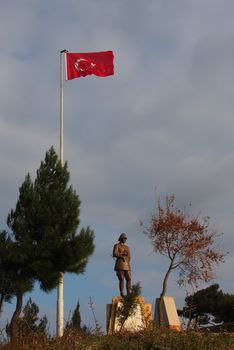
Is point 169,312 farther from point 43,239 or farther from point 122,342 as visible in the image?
point 122,342

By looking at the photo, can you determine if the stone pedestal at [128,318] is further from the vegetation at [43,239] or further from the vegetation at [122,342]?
the vegetation at [122,342]

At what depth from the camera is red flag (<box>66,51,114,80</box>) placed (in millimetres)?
23125

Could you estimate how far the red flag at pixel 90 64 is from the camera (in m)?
23.1

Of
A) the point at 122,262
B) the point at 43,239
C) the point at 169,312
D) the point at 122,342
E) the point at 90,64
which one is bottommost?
the point at 122,342

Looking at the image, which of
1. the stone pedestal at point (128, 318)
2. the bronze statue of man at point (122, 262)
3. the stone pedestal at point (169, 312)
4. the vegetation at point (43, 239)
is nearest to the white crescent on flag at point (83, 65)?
the vegetation at point (43, 239)

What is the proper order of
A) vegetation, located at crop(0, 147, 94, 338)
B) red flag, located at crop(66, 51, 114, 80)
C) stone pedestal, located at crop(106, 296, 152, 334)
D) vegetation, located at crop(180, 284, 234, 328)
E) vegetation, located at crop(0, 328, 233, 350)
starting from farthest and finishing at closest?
vegetation, located at crop(180, 284, 234, 328) < red flag, located at crop(66, 51, 114, 80) < vegetation, located at crop(0, 147, 94, 338) < stone pedestal, located at crop(106, 296, 152, 334) < vegetation, located at crop(0, 328, 233, 350)

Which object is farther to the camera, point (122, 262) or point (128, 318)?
point (122, 262)

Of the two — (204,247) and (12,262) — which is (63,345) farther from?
(204,247)

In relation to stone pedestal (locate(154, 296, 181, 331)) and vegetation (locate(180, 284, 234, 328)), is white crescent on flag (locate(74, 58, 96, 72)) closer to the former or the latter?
stone pedestal (locate(154, 296, 181, 331))

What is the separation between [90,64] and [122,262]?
28.6 ft

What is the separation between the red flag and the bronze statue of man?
7.82 m

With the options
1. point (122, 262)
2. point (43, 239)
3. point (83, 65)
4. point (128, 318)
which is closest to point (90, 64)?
point (83, 65)

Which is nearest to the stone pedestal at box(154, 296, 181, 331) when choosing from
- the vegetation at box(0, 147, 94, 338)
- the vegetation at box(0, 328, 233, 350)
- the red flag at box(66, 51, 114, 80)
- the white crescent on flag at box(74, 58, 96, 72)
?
the vegetation at box(0, 147, 94, 338)

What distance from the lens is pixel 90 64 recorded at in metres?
23.2
